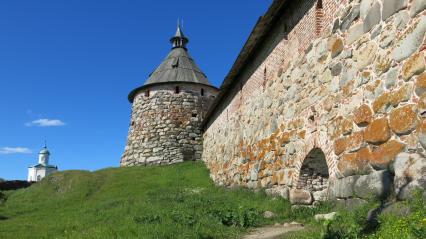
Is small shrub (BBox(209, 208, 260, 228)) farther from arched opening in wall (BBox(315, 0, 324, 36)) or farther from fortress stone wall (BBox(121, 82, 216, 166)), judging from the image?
fortress stone wall (BBox(121, 82, 216, 166))

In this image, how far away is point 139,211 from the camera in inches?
351

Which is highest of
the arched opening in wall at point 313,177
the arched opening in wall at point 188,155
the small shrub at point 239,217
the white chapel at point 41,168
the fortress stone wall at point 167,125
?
the white chapel at point 41,168

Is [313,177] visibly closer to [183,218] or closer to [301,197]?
[301,197]

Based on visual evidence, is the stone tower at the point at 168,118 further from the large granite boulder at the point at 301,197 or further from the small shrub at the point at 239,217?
the small shrub at the point at 239,217

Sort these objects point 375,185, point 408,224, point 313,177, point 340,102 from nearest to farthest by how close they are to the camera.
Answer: point 408,224
point 375,185
point 340,102
point 313,177

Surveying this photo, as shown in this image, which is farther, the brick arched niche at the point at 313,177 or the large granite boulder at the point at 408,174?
the brick arched niche at the point at 313,177

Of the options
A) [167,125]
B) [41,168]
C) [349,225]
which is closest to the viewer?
[349,225]

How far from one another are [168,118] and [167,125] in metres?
0.42

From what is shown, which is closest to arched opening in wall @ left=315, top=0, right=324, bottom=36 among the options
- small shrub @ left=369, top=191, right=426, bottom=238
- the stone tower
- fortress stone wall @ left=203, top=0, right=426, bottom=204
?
fortress stone wall @ left=203, top=0, right=426, bottom=204

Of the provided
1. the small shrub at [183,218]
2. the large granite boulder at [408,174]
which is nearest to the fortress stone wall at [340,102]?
the large granite boulder at [408,174]

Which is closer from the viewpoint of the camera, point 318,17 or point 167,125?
point 318,17

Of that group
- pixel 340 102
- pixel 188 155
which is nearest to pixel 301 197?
pixel 340 102

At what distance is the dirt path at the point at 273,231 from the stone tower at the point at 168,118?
18896 millimetres

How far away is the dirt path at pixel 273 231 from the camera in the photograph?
5.89 metres
